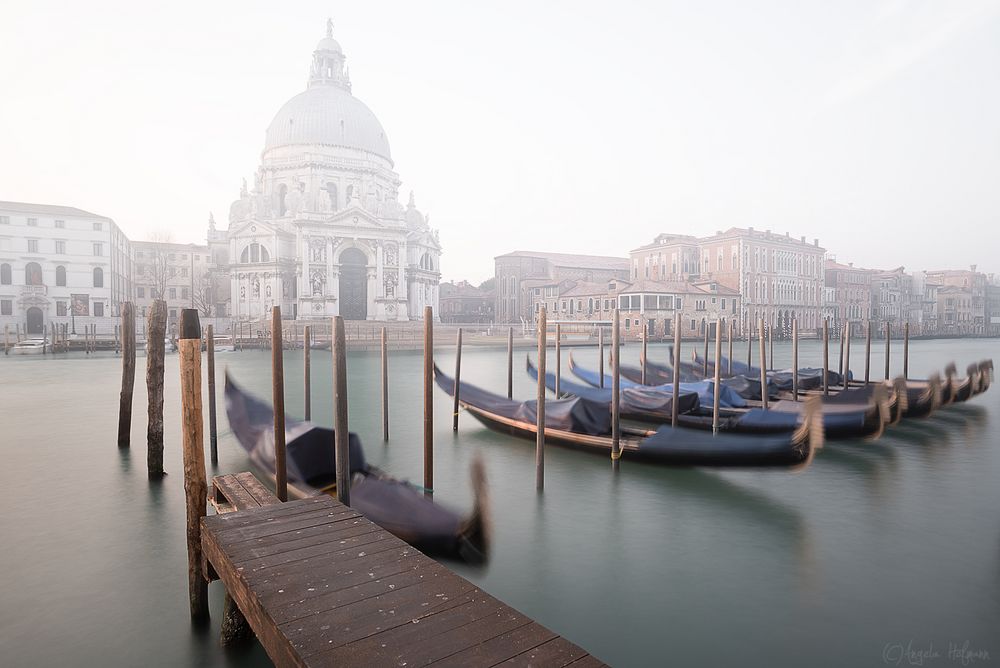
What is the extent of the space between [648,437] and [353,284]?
2671 cm

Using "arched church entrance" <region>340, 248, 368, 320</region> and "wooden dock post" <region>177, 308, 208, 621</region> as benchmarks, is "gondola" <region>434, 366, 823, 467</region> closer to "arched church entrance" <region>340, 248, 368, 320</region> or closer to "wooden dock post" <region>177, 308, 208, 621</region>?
"wooden dock post" <region>177, 308, 208, 621</region>

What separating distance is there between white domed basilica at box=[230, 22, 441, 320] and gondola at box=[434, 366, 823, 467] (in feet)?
73.0

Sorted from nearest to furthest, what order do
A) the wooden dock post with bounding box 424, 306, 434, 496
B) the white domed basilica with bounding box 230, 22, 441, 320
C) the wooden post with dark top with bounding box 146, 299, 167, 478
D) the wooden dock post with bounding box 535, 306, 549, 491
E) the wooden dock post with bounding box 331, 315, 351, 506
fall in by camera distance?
the wooden dock post with bounding box 331, 315, 351, 506, the wooden dock post with bounding box 424, 306, 434, 496, the wooden post with dark top with bounding box 146, 299, 167, 478, the wooden dock post with bounding box 535, 306, 549, 491, the white domed basilica with bounding box 230, 22, 441, 320

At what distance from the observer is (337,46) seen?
122 ft

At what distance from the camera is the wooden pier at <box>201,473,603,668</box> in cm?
159

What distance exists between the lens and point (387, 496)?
3168 millimetres

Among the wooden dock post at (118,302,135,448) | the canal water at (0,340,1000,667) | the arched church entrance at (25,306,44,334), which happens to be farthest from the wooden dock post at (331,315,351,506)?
the arched church entrance at (25,306,44,334)

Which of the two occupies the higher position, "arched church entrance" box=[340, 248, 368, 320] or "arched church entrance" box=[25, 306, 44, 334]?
"arched church entrance" box=[340, 248, 368, 320]

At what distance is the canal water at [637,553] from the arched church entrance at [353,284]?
910 inches

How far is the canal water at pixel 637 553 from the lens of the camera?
2799mm

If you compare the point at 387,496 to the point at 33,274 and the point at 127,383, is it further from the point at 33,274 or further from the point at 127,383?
the point at 33,274

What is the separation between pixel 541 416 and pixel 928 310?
58.5 meters

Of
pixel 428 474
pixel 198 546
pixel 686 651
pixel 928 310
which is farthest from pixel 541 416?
pixel 928 310

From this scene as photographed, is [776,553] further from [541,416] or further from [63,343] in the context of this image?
[63,343]
